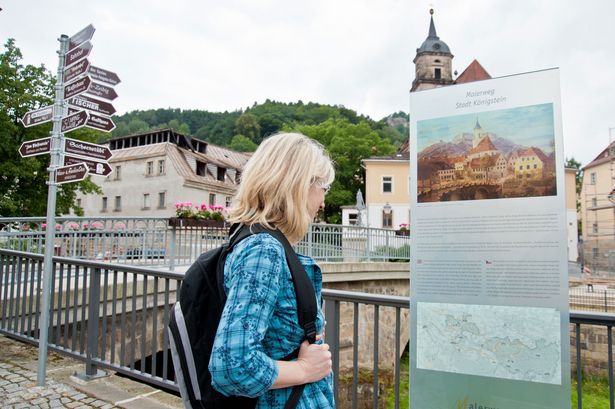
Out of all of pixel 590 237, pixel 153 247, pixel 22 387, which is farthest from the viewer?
pixel 590 237

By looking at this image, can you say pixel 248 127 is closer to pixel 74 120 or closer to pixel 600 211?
pixel 600 211

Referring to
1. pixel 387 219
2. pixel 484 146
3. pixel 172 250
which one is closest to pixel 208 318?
pixel 484 146

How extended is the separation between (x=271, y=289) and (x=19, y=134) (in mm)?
26888

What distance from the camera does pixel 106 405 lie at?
13.1 ft

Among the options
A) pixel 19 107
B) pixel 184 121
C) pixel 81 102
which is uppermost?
pixel 184 121

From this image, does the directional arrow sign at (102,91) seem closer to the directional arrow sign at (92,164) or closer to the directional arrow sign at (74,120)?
the directional arrow sign at (74,120)

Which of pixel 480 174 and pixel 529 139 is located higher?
pixel 529 139

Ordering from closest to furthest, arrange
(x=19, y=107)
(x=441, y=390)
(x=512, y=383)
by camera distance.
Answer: (x=512, y=383)
(x=441, y=390)
(x=19, y=107)

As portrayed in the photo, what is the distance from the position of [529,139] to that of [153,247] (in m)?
9.39

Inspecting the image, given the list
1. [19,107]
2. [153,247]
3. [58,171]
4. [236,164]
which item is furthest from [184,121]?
[58,171]

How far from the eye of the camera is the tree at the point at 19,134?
2183 centimetres

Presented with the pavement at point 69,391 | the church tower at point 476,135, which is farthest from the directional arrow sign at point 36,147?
the church tower at point 476,135

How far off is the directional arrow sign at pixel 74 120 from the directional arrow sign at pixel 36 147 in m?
0.28

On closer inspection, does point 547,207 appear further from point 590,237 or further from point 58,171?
point 590,237
